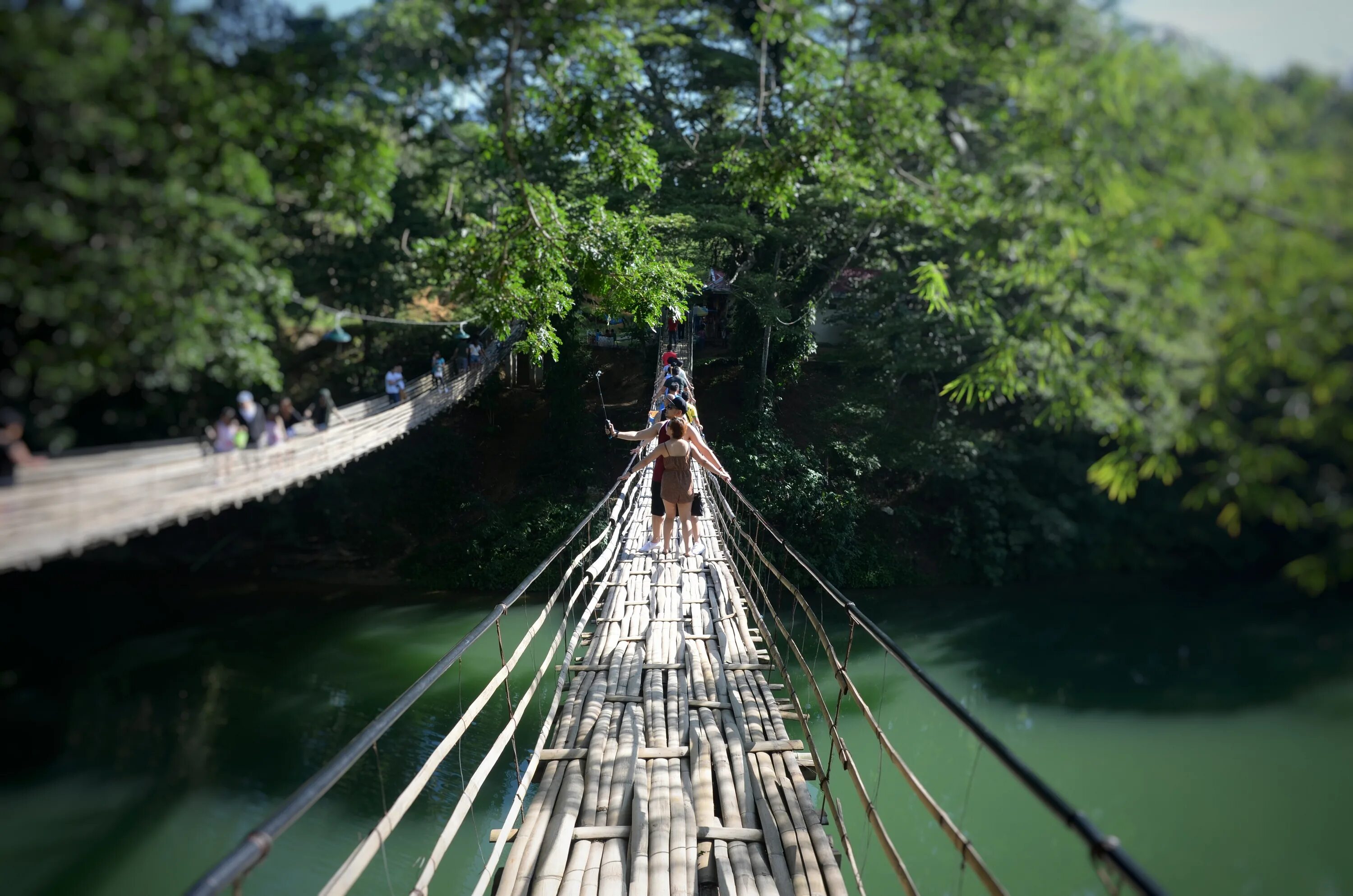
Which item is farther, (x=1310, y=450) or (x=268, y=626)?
(x=268, y=626)

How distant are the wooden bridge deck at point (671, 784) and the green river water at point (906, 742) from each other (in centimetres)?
67

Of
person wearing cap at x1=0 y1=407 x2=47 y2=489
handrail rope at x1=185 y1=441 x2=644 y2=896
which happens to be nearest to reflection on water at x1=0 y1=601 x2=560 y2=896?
handrail rope at x1=185 y1=441 x2=644 y2=896

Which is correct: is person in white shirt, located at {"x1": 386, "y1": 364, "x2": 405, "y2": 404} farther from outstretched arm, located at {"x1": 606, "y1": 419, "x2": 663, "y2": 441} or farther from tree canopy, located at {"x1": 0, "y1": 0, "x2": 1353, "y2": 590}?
outstretched arm, located at {"x1": 606, "y1": 419, "x2": 663, "y2": 441}

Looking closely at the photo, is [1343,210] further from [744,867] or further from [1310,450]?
[744,867]

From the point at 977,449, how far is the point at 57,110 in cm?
696

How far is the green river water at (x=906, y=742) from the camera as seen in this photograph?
0.77 m

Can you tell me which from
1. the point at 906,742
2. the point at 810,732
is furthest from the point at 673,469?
the point at 906,742

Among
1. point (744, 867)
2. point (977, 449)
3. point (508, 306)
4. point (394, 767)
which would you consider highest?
point (508, 306)

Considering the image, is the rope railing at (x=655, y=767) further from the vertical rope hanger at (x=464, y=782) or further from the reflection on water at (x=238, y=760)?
the reflection on water at (x=238, y=760)

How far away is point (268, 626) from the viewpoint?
7656mm

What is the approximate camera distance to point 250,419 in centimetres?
99

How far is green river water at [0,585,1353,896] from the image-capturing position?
773mm

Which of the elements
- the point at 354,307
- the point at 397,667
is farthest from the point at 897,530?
the point at 354,307

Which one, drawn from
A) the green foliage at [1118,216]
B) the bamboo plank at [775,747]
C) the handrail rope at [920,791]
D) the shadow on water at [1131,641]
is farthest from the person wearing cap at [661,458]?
the shadow on water at [1131,641]
